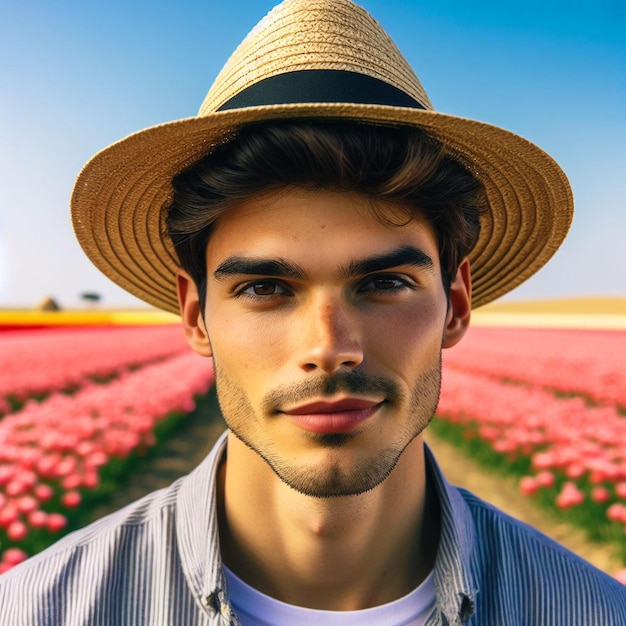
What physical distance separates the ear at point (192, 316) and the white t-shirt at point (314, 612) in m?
0.65

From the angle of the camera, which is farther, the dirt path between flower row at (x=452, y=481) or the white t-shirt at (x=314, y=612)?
the dirt path between flower row at (x=452, y=481)

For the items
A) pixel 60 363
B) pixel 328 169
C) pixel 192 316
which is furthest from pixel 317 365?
pixel 60 363

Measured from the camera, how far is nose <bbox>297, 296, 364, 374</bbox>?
142cm

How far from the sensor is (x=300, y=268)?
5.02ft

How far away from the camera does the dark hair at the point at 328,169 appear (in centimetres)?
154

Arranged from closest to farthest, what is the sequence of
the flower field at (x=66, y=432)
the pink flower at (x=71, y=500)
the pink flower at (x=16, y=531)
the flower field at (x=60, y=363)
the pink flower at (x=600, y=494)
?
the pink flower at (x=16, y=531) < the flower field at (x=66, y=432) < the pink flower at (x=71, y=500) < the pink flower at (x=600, y=494) < the flower field at (x=60, y=363)

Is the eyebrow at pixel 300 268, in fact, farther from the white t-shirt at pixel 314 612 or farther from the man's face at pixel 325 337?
the white t-shirt at pixel 314 612

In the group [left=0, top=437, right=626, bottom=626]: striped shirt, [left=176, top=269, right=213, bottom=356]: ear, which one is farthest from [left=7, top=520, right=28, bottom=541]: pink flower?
[left=176, top=269, right=213, bottom=356]: ear

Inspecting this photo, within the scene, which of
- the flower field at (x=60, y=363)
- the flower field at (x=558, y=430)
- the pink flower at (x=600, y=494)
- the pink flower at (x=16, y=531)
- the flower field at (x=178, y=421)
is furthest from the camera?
the flower field at (x=60, y=363)

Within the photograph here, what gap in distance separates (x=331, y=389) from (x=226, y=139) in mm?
707

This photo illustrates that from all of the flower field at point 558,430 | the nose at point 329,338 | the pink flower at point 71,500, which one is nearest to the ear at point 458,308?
the nose at point 329,338

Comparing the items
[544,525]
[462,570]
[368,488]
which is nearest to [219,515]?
[368,488]

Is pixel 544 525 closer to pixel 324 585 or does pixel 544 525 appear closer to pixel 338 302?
pixel 324 585

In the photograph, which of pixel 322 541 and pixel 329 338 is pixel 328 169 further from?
pixel 322 541
